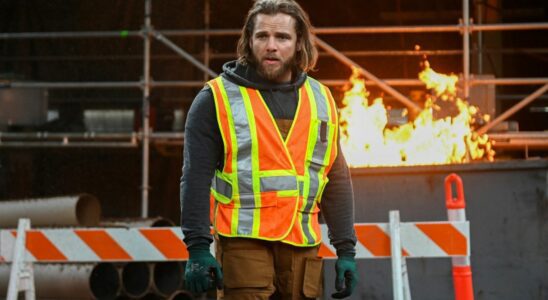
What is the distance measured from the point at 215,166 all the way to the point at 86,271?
15.9 feet

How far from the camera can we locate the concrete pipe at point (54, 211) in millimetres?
9125

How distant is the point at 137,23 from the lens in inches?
469

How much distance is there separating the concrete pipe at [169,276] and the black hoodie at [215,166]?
16.9ft

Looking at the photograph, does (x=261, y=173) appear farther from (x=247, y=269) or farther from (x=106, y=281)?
(x=106, y=281)

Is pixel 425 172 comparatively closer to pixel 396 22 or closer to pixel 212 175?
pixel 212 175

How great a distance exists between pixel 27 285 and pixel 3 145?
160 inches

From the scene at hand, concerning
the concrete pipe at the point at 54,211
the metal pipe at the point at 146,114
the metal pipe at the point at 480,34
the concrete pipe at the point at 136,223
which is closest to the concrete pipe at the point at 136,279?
the concrete pipe at the point at 136,223

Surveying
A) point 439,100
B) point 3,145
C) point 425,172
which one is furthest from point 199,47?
point 425,172

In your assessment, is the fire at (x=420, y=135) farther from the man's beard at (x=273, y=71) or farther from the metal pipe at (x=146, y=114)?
the man's beard at (x=273, y=71)

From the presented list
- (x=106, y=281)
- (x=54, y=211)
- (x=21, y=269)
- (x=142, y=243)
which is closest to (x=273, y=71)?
(x=142, y=243)

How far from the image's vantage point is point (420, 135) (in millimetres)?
8695

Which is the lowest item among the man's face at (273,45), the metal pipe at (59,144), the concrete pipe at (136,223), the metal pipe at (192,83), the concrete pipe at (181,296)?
the concrete pipe at (181,296)

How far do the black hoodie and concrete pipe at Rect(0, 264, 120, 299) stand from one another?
4648 mm

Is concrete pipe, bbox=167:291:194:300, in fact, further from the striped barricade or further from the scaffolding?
the striped barricade
